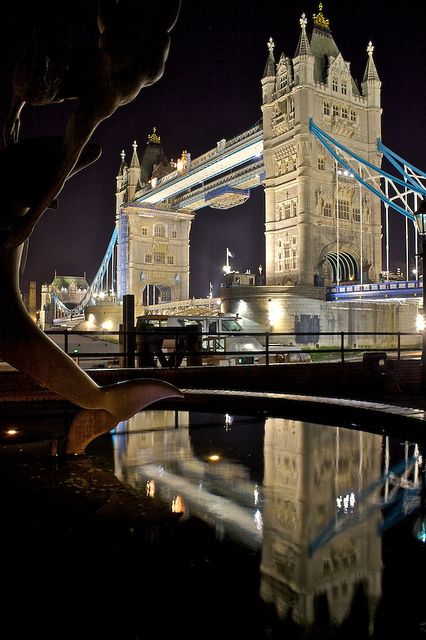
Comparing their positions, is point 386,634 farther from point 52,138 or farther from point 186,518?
point 52,138

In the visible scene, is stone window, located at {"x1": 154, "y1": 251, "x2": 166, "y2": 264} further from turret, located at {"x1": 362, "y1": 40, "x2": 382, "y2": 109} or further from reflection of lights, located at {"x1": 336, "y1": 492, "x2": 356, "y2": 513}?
reflection of lights, located at {"x1": 336, "y1": 492, "x2": 356, "y2": 513}

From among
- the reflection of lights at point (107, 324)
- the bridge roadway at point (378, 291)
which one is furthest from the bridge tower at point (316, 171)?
the reflection of lights at point (107, 324)

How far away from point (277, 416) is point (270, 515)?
3467mm

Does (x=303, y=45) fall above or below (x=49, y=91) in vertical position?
above

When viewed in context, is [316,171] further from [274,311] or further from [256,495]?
[256,495]

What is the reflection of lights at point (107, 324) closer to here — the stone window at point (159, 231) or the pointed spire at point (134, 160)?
the stone window at point (159, 231)

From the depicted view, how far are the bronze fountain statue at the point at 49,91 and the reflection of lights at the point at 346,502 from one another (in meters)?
1.91

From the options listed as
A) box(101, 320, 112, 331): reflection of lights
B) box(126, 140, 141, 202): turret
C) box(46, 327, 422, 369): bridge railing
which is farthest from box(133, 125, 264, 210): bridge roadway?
box(46, 327, 422, 369): bridge railing

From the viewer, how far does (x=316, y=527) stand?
288cm

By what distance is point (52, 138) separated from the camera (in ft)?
12.0

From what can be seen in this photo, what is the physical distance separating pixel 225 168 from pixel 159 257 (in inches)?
699

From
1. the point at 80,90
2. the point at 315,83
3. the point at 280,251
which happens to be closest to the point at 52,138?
the point at 80,90

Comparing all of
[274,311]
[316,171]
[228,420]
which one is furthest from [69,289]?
Answer: [228,420]

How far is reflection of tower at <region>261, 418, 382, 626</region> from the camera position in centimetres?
214
